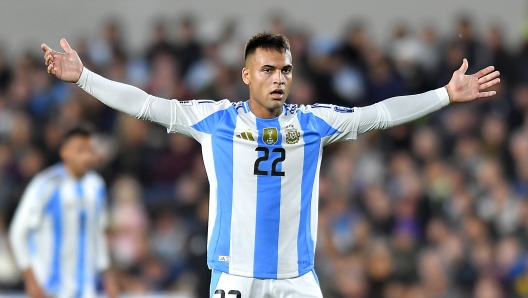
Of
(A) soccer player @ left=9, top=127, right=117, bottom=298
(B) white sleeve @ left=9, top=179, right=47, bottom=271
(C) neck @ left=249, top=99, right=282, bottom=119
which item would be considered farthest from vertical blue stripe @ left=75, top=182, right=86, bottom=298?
(C) neck @ left=249, top=99, right=282, bottom=119

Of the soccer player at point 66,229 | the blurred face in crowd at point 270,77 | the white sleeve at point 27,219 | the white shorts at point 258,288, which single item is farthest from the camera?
the soccer player at point 66,229

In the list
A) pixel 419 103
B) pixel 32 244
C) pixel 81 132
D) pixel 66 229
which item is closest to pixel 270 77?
pixel 419 103

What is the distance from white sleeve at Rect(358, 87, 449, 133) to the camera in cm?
561

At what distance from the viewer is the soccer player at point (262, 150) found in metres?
5.42

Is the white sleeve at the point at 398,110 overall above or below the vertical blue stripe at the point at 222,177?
above

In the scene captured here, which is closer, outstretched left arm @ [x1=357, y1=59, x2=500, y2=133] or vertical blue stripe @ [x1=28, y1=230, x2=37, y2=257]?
outstretched left arm @ [x1=357, y1=59, x2=500, y2=133]

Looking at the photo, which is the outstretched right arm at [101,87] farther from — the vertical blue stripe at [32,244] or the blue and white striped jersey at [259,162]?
the vertical blue stripe at [32,244]

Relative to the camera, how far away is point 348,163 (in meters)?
11.9

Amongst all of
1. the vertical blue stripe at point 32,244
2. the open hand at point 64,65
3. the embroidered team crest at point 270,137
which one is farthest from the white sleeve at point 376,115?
the vertical blue stripe at point 32,244

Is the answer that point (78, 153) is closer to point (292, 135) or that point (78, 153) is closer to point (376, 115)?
point (292, 135)

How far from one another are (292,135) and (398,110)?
2.21 ft

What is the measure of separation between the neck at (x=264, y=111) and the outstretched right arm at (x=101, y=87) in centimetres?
59

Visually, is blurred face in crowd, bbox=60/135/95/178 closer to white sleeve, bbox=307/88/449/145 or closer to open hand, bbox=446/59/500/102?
white sleeve, bbox=307/88/449/145

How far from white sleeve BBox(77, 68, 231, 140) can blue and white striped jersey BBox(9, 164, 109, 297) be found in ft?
9.41
